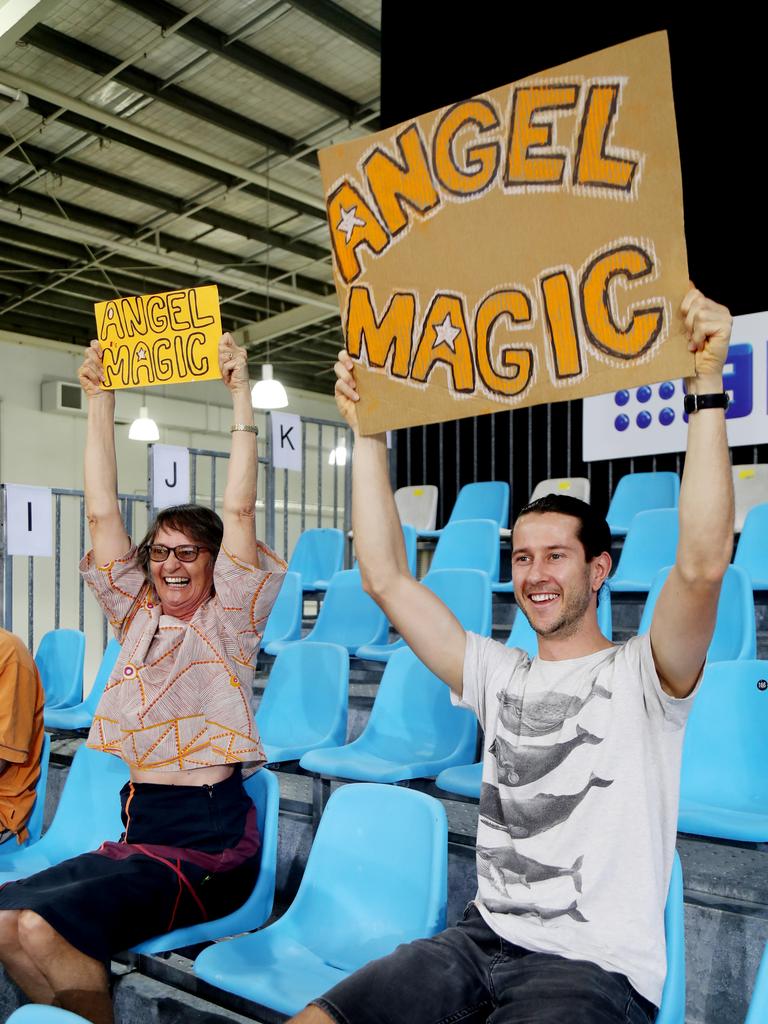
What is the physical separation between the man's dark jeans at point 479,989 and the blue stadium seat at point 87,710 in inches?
107

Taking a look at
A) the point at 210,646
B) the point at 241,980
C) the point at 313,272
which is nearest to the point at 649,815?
the point at 241,980

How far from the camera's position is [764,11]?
5316mm

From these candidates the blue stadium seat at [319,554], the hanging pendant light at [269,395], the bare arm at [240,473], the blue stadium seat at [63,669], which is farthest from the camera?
the hanging pendant light at [269,395]

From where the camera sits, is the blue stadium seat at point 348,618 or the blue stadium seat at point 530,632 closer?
the blue stadium seat at point 530,632

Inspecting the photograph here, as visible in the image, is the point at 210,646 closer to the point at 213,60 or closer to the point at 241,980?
the point at 241,980

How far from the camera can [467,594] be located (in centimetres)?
363

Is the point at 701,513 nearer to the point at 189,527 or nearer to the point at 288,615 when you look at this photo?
the point at 189,527

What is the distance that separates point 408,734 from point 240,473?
43.8 inches

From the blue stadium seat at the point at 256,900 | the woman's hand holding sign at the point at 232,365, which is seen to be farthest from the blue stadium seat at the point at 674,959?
the woman's hand holding sign at the point at 232,365

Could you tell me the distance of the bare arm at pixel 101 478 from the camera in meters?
2.51

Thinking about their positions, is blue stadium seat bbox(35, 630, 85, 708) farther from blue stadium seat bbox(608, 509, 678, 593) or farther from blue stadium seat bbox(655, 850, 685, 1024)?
blue stadium seat bbox(655, 850, 685, 1024)

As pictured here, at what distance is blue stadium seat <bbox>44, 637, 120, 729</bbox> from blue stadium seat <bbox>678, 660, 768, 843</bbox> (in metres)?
2.48

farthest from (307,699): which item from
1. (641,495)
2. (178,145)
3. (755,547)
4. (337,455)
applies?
(178,145)

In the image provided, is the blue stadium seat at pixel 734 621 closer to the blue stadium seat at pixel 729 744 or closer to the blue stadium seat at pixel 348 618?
the blue stadium seat at pixel 729 744
